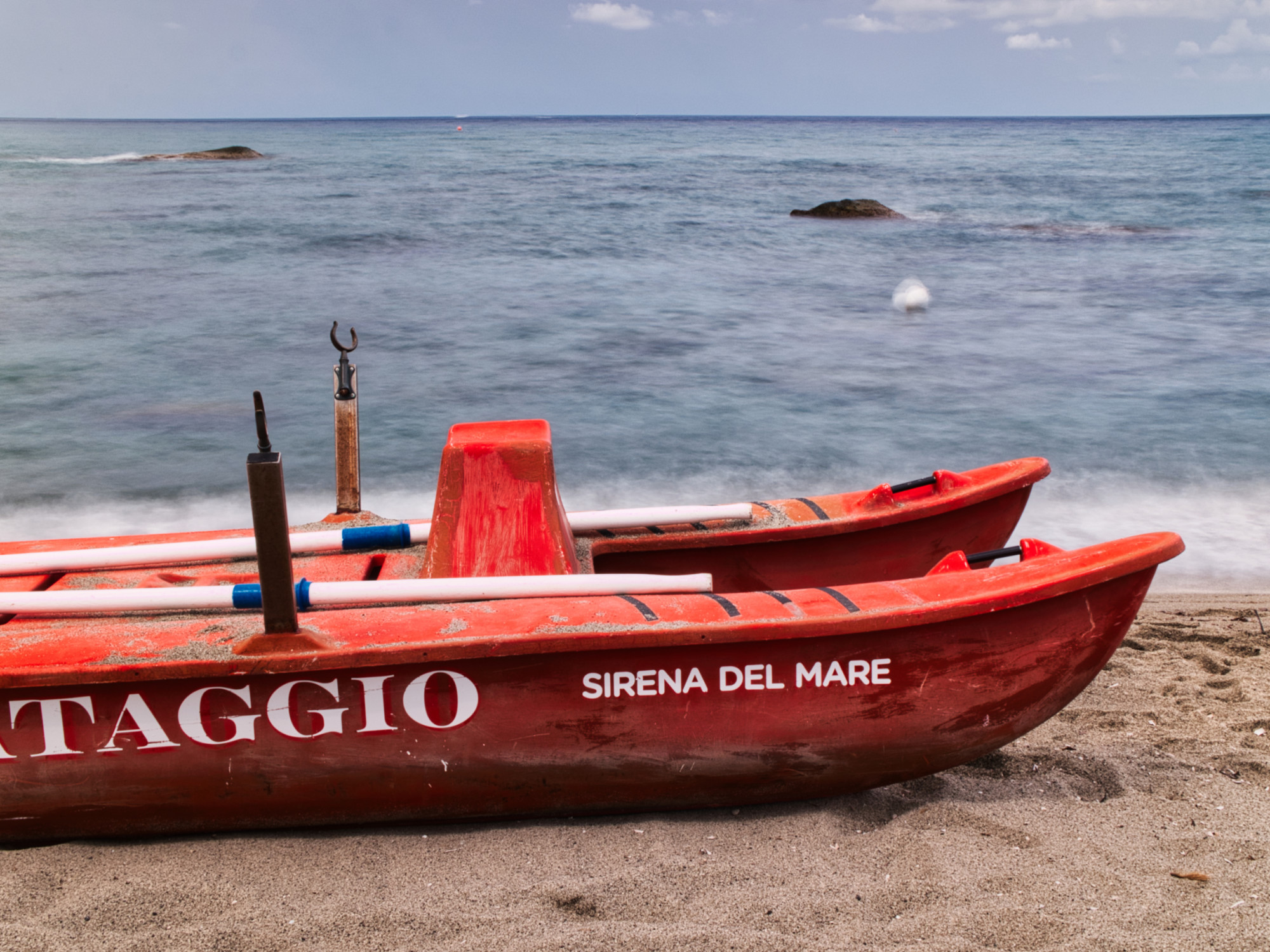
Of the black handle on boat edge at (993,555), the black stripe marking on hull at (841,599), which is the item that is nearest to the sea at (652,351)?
the black handle on boat edge at (993,555)

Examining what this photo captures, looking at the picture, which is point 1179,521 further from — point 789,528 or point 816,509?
point 789,528

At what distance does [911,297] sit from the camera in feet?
53.4

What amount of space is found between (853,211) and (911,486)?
927 inches

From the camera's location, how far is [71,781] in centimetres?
298

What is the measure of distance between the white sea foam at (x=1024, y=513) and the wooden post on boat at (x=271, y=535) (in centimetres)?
468

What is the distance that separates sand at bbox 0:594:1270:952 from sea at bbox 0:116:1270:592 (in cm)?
302

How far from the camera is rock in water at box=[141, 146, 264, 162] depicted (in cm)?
5131

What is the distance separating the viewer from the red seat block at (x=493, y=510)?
142 inches

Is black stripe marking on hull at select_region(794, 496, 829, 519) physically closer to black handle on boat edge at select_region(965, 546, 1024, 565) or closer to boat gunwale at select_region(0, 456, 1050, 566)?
boat gunwale at select_region(0, 456, 1050, 566)

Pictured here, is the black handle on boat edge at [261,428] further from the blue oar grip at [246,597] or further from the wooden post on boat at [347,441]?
the wooden post on boat at [347,441]

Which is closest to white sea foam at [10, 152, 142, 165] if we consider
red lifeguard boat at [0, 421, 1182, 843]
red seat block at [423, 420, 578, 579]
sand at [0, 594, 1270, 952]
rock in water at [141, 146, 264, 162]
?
rock in water at [141, 146, 264, 162]

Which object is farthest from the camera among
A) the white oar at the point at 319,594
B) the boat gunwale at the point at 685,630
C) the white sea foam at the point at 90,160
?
the white sea foam at the point at 90,160

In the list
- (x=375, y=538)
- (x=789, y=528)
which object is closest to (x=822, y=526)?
(x=789, y=528)

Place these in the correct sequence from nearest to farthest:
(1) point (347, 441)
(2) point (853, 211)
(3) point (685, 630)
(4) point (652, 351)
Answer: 1. (3) point (685, 630)
2. (1) point (347, 441)
3. (4) point (652, 351)
4. (2) point (853, 211)
